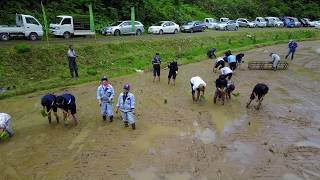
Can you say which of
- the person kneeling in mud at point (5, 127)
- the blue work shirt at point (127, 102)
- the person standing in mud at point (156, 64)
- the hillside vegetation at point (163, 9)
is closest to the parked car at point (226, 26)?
the hillside vegetation at point (163, 9)

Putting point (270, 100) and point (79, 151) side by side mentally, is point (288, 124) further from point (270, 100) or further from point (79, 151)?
point (79, 151)

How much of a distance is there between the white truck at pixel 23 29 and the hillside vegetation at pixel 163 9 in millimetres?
4072

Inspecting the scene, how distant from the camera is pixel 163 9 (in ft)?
133

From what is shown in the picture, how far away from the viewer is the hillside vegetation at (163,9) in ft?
103

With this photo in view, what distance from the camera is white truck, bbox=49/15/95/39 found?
27688mm

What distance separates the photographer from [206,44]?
31547 mm

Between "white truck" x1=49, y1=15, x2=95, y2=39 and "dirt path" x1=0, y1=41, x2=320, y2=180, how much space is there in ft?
37.9

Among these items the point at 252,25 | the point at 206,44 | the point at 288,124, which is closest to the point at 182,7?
the point at 252,25

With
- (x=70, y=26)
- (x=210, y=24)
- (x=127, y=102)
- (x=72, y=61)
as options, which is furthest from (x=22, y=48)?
(x=210, y=24)

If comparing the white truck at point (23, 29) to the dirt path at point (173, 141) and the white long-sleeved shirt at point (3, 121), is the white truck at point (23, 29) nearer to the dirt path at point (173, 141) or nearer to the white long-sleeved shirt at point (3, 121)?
the dirt path at point (173, 141)

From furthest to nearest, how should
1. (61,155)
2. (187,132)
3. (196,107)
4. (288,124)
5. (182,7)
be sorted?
1. (182,7)
2. (196,107)
3. (288,124)
4. (187,132)
5. (61,155)

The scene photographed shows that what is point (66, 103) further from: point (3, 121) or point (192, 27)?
point (192, 27)

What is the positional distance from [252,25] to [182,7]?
9410mm

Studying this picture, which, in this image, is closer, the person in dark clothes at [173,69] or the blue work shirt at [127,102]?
the blue work shirt at [127,102]
